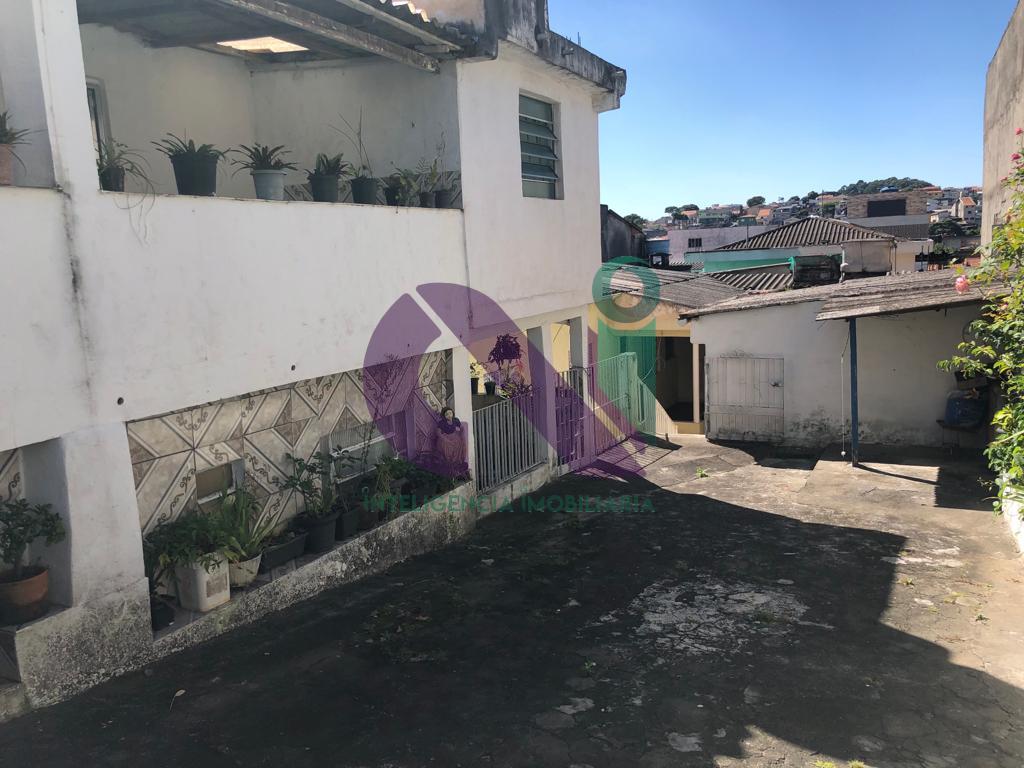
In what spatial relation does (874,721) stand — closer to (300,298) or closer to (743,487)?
(300,298)

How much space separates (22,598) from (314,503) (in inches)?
107

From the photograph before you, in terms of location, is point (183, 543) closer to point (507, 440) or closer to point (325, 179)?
point (325, 179)

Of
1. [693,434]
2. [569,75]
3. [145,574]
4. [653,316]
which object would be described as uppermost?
[569,75]

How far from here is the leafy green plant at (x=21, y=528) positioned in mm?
4516

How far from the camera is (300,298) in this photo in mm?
6555

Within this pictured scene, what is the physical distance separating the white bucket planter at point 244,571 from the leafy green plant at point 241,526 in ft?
0.13

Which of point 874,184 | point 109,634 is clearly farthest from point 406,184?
point 874,184

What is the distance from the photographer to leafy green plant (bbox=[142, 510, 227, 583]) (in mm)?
5520

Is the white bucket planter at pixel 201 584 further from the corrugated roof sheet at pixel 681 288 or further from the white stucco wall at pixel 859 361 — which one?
the corrugated roof sheet at pixel 681 288

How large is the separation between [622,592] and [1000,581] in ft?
11.7

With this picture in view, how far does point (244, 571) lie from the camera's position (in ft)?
20.1

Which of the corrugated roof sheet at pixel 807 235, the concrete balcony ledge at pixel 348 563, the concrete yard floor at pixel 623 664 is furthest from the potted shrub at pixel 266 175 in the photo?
the corrugated roof sheet at pixel 807 235

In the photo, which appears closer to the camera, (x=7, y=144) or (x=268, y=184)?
(x=7, y=144)

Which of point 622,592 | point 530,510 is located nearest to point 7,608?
point 622,592
